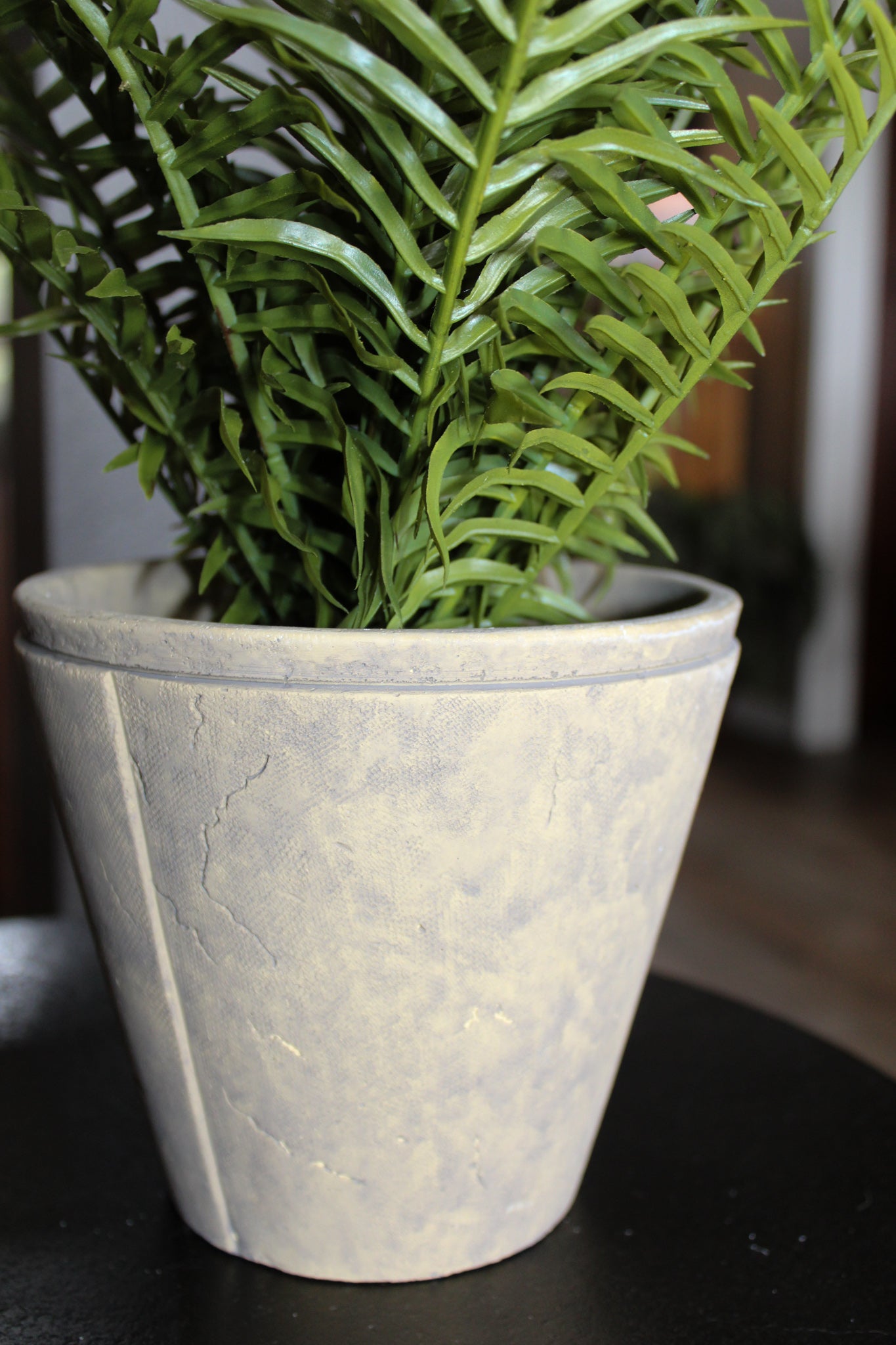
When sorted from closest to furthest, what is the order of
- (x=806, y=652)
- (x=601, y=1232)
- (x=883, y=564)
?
(x=601, y=1232)
(x=806, y=652)
(x=883, y=564)

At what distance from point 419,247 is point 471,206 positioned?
Result: 0.07m

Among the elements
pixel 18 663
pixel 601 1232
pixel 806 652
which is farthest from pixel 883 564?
pixel 601 1232

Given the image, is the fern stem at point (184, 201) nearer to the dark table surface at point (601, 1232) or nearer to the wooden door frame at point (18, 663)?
the dark table surface at point (601, 1232)

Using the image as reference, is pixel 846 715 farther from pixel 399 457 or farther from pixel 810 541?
pixel 399 457

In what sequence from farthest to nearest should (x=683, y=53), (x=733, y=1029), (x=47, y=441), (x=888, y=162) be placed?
(x=888, y=162), (x=47, y=441), (x=733, y=1029), (x=683, y=53)

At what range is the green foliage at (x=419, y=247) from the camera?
257mm

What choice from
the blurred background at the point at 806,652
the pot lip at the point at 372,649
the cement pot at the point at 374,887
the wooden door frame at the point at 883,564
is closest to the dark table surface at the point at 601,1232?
the cement pot at the point at 374,887

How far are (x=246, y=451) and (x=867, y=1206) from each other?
32 centimetres

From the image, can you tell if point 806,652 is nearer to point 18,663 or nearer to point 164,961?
point 18,663

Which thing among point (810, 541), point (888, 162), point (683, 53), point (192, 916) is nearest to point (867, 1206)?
point (192, 916)

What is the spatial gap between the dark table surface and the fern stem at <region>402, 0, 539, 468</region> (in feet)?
0.83

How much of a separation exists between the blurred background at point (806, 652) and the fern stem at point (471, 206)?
87 cm

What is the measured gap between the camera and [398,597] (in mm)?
322

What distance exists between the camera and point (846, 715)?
286 centimetres
